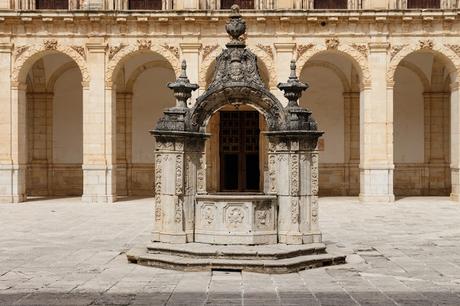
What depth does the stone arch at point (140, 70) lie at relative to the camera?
25.5 meters

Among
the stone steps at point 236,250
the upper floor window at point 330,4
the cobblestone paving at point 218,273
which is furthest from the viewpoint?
the upper floor window at point 330,4

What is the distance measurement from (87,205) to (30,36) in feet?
19.8

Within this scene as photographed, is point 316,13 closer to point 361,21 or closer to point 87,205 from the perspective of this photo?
point 361,21

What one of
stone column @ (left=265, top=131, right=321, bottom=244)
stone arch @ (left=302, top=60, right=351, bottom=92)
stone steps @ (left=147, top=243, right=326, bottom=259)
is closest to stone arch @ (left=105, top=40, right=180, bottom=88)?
stone arch @ (left=302, top=60, right=351, bottom=92)

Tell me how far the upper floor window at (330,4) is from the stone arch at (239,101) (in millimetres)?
13277

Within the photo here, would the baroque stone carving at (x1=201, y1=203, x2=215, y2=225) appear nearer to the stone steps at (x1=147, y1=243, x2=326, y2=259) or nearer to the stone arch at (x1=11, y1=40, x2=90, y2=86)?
the stone steps at (x1=147, y1=243, x2=326, y2=259)

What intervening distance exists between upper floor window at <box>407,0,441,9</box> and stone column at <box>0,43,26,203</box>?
13546mm

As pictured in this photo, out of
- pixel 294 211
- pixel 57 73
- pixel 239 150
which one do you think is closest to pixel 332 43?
pixel 239 150

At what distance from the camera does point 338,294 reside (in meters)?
7.70

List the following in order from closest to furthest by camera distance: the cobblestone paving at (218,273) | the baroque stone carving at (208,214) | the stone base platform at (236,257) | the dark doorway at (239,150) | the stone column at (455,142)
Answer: the cobblestone paving at (218,273) < the stone base platform at (236,257) < the baroque stone carving at (208,214) < the stone column at (455,142) < the dark doorway at (239,150)

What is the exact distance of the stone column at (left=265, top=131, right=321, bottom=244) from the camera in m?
10.1

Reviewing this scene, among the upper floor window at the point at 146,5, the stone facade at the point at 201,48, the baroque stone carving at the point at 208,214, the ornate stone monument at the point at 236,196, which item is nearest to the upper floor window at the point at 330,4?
the stone facade at the point at 201,48

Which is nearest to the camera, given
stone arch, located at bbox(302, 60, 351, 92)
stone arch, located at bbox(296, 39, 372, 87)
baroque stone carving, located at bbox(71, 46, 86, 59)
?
stone arch, located at bbox(296, 39, 372, 87)

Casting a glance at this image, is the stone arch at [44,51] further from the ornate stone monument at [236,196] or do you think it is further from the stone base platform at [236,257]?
the stone base platform at [236,257]
